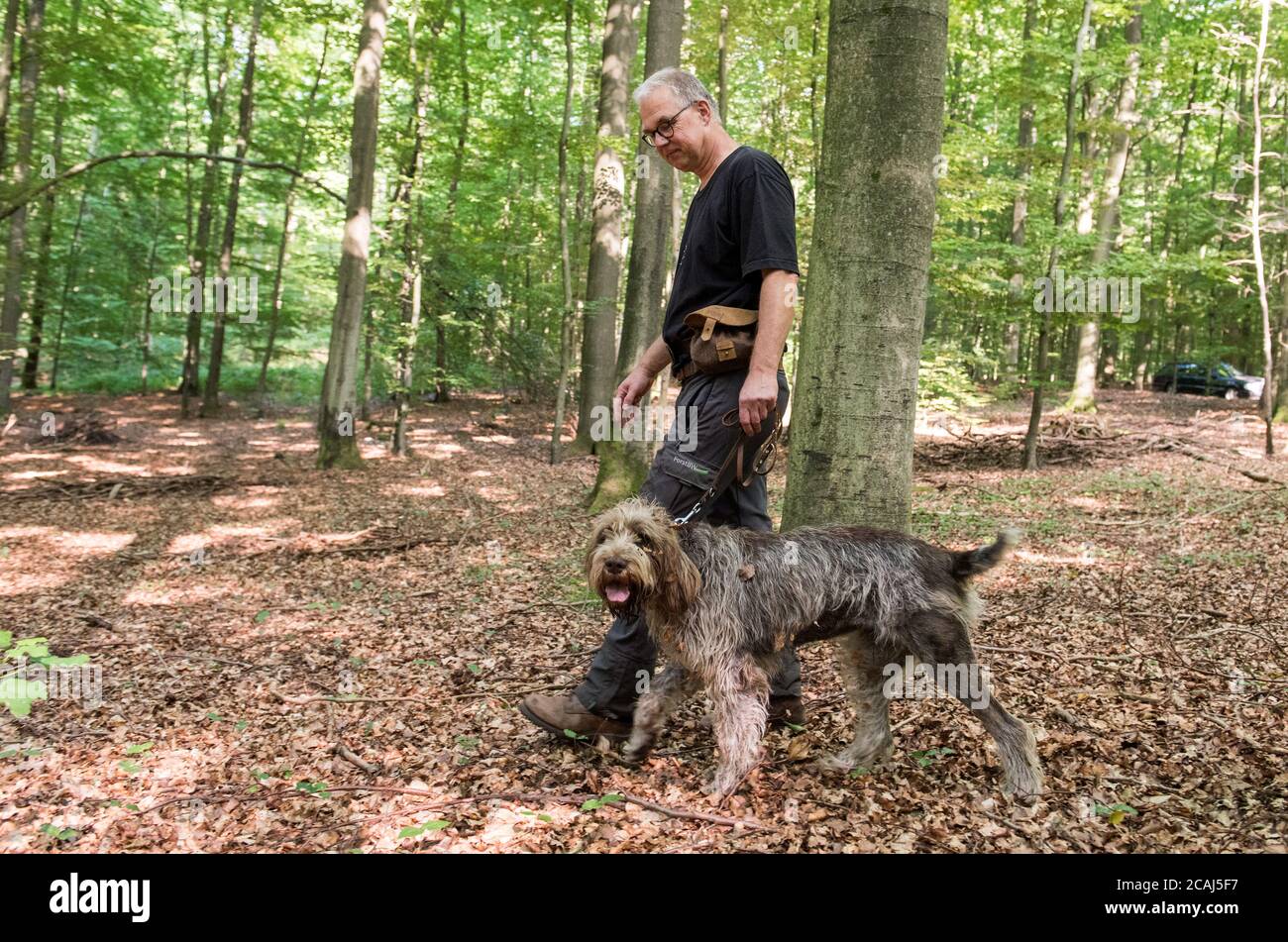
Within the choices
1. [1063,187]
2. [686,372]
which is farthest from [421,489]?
[1063,187]

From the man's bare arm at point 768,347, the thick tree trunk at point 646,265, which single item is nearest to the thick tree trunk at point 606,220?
the thick tree trunk at point 646,265

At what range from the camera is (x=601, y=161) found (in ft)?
42.9

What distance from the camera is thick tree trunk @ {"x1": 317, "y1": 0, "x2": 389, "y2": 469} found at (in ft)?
41.0

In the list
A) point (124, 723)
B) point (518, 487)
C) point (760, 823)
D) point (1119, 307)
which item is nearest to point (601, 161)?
point (518, 487)

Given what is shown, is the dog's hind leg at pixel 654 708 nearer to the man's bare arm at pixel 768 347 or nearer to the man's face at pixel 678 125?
the man's bare arm at pixel 768 347

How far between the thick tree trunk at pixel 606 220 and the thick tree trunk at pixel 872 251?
8162 mm

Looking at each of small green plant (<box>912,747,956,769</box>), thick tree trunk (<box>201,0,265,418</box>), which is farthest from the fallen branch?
small green plant (<box>912,747,956,769</box>)

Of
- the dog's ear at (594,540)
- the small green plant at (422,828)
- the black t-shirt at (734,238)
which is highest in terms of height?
the black t-shirt at (734,238)

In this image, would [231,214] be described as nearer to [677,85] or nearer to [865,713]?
[677,85]

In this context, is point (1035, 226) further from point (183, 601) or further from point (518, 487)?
point (183, 601)

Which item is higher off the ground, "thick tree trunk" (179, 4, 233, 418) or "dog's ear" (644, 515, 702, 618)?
"thick tree trunk" (179, 4, 233, 418)

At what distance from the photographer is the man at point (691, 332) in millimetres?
3366

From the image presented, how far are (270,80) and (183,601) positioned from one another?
1865 cm

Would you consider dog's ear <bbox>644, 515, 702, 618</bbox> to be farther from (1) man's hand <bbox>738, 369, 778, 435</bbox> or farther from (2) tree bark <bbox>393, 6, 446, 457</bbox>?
(2) tree bark <bbox>393, 6, 446, 457</bbox>
